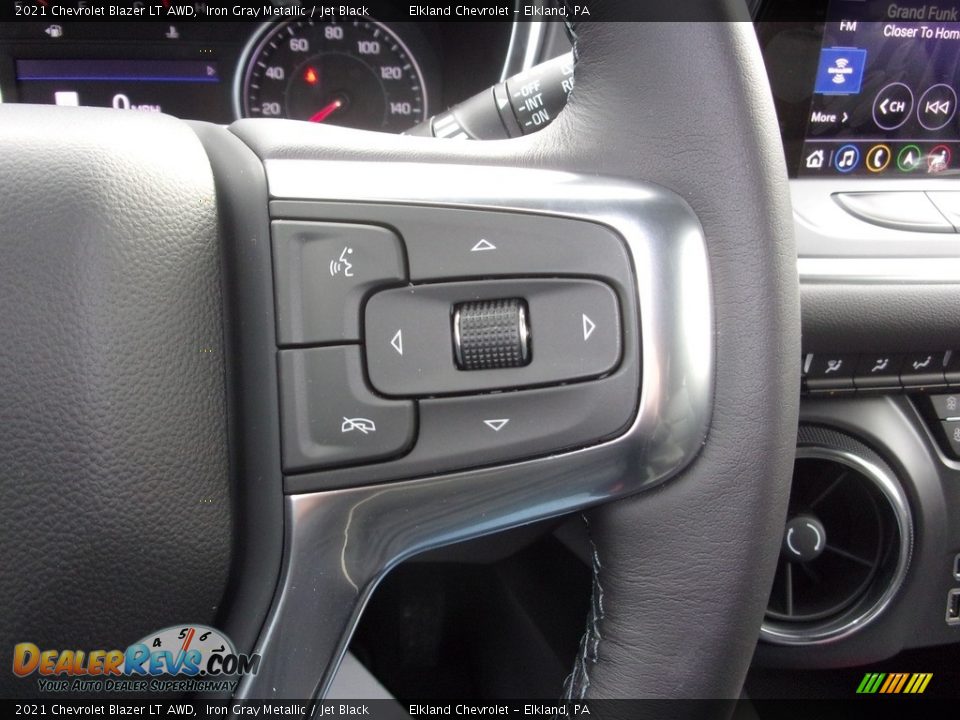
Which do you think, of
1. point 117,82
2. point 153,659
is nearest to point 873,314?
point 153,659

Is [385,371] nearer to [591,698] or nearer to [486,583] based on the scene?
[591,698]

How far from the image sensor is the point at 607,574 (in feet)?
2.18

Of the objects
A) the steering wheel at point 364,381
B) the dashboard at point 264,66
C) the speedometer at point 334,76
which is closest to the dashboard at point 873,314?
the steering wheel at point 364,381

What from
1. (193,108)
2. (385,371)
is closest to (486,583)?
(385,371)

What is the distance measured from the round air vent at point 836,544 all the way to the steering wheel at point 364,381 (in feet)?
1.59

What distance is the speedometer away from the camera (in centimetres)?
203

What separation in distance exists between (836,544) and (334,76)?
57.3 inches

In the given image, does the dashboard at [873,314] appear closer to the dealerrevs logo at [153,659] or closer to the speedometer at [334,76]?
the dealerrevs logo at [153,659]

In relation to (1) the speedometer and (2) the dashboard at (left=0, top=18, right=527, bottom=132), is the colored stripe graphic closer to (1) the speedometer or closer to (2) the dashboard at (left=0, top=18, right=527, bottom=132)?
(2) the dashboard at (left=0, top=18, right=527, bottom=132)

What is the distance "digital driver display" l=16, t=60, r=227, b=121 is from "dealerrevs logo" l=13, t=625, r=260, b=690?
1.56m

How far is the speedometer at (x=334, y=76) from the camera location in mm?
A: 2033

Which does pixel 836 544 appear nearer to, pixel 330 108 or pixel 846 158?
pixel 846 158

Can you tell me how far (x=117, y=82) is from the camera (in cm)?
195

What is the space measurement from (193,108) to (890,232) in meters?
1.45
